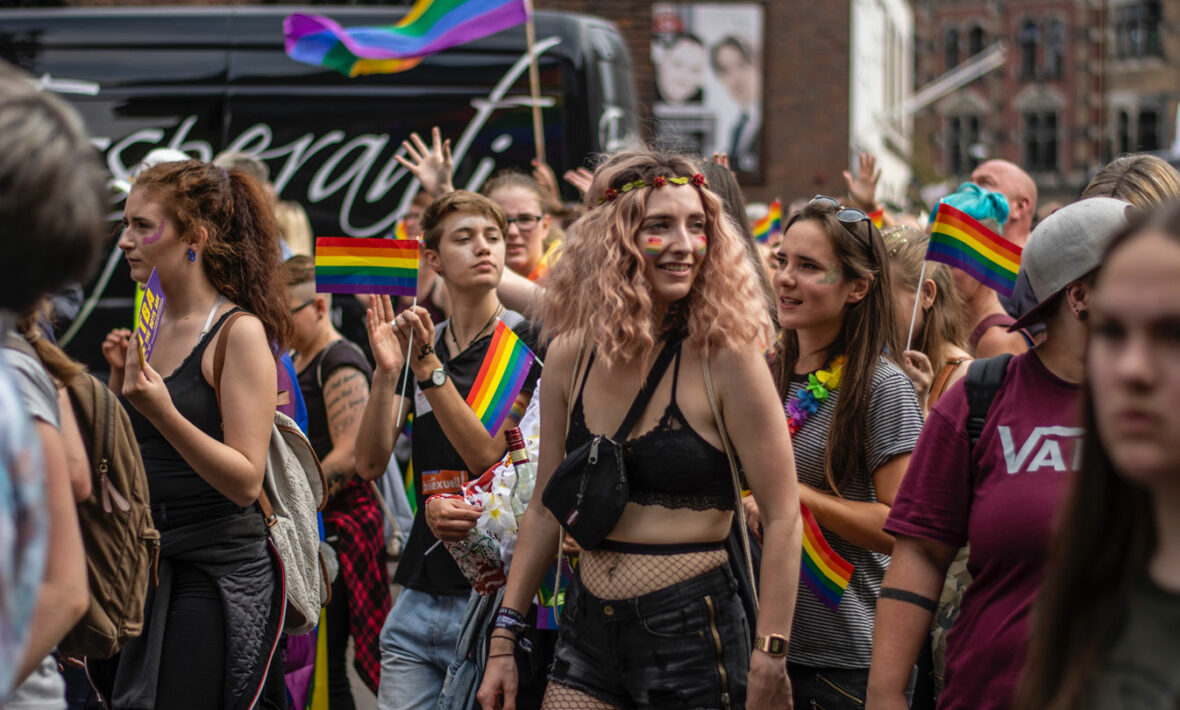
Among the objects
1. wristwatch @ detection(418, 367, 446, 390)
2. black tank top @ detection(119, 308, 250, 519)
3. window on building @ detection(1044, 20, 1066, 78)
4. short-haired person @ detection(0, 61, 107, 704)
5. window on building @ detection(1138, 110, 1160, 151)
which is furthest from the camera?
window on building @ detection(1044, 20, 1066, 78)

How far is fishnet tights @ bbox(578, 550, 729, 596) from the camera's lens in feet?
10.2

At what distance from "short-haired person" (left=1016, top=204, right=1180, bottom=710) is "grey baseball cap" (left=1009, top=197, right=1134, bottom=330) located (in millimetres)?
925

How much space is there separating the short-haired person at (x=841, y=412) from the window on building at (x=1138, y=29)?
65521mm

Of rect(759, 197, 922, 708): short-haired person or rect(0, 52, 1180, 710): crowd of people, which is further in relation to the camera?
rect(759, 197, 922, 708): short-haired person

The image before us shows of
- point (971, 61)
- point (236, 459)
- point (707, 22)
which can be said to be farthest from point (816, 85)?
point (971, 61)

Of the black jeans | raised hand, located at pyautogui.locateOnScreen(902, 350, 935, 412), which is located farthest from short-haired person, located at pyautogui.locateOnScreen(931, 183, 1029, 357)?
the black jeans

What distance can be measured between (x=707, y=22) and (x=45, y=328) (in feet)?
62.9

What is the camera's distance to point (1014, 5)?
67562mm

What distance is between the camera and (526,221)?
20.3ft

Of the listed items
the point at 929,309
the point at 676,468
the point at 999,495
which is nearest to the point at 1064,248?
the point at 999,495

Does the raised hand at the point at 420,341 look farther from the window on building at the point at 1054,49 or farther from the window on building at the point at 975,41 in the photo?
the window on building at the point at 1054,49

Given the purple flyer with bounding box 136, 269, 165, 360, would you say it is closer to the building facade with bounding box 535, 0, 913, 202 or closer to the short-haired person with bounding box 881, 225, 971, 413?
the short-haired person with bounding box 881, 225, 971, 413

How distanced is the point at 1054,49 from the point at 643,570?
69.1 m

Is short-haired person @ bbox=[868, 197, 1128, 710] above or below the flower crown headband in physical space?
below
